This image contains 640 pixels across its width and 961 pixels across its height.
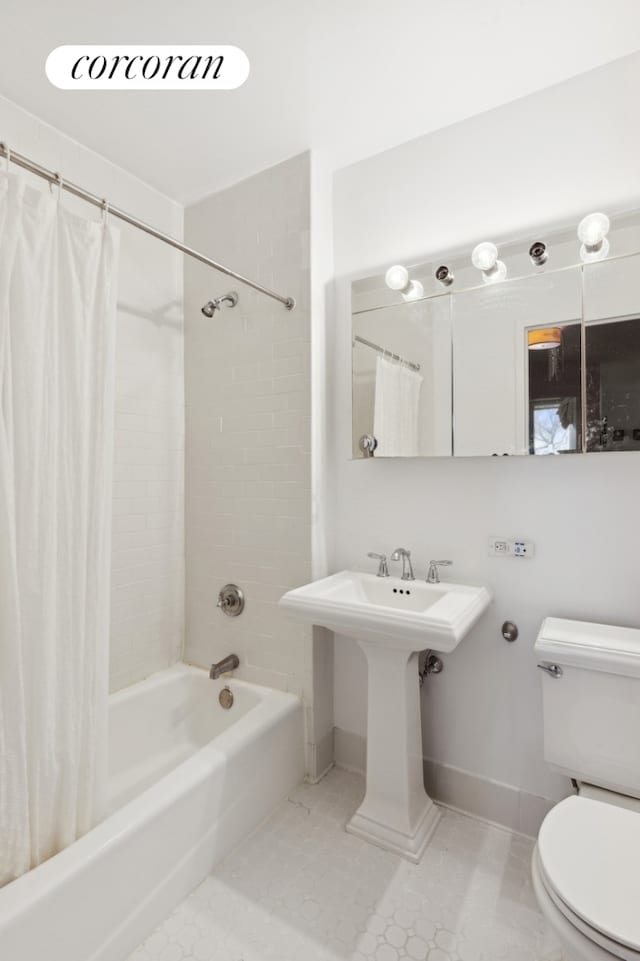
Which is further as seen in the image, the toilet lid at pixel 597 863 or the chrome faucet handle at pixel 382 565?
the chrome faucet handle at pixel 382 565

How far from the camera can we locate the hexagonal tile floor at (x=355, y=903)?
1295mm

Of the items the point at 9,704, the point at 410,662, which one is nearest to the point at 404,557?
the point at 410,662

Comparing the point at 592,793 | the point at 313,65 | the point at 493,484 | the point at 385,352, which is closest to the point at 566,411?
the point at 493,484

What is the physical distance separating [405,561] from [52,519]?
1262mm

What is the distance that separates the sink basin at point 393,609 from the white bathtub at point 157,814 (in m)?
0.51

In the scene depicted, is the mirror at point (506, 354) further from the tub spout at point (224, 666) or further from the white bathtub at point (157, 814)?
the white bathtub at point (157, 814)

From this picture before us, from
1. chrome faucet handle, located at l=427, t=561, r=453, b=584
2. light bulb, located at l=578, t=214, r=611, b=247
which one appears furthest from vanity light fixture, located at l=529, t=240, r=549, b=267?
chrome faucet handle, located at l=427, t=561, r=453, b=584

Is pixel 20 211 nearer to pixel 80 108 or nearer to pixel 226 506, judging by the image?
pixel 80 108

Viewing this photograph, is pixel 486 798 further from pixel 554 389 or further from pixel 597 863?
pixel 554 389

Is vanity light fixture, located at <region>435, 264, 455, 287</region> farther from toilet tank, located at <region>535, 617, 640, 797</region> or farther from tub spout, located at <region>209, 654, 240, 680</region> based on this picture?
tub spout, located at <region>209, 654, 240, 680</region>

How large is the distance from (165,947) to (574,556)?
1.65m

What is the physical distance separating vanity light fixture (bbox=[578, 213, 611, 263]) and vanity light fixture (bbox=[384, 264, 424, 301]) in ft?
1.80


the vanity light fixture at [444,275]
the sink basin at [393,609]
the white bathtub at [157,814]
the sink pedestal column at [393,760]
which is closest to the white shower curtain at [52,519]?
the white bathtub at [157,814]

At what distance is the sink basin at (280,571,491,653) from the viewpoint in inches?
56.3
